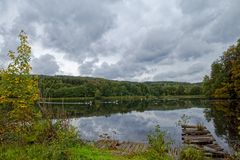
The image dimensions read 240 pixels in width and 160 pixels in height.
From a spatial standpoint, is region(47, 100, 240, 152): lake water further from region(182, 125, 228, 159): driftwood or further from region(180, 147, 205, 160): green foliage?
region(180, 147, 205, 160): green foliage

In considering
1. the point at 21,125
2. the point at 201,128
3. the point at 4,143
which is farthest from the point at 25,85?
the point at 201,128

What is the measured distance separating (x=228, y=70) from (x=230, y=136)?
5073 centimetres

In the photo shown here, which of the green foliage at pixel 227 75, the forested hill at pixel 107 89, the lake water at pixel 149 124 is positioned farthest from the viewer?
the forested hill at pixel 107 89

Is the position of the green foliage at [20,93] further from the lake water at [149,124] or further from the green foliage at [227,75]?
the green foliage at [227,75]

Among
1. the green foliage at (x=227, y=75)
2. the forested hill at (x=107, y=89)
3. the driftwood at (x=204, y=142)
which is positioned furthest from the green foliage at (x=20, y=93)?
the forested hill at (x=107, y=89)

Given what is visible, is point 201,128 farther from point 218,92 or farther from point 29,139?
point 218,92

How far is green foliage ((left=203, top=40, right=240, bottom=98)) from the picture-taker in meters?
67.5

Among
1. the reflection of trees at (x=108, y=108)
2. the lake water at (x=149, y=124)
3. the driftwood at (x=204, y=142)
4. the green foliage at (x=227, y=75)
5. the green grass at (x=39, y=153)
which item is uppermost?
the green foliage at (x=227, y=75)

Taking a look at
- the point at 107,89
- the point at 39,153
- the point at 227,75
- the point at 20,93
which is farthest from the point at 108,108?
the point at 107,89

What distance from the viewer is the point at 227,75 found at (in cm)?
7238

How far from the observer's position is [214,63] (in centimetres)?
7925

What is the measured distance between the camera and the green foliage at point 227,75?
67.5m

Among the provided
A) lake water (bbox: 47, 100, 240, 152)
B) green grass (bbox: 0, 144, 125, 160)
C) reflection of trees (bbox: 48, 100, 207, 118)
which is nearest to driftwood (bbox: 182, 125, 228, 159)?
lake water (bbox: 47, 100, 240, 152)

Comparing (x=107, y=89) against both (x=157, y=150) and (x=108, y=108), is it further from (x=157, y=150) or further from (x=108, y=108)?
(x=157, y=150)
